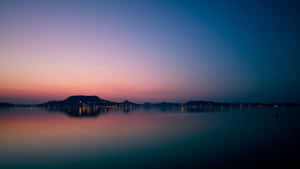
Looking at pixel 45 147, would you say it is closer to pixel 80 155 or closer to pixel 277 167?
pixel 80 155

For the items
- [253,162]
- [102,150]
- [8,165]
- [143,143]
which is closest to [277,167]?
[253,162]

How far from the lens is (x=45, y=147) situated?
15516mm

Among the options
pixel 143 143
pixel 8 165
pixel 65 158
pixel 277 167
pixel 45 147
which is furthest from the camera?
pixel 143 143

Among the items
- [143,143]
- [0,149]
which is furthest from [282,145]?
[0,149]

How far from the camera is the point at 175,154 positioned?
13.4 m

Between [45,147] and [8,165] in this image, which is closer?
[8,165]

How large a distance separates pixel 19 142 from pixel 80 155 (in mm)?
8097

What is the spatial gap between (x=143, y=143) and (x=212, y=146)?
19.1 feet

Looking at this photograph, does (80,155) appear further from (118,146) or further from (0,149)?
(0,149)

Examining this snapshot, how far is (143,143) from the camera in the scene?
17312 mm

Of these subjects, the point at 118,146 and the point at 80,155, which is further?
the point at 118,146

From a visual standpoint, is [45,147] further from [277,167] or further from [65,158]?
[277,167]

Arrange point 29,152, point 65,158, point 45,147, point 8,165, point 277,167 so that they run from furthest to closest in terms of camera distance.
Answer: point 45,147, point 29,152, point 65,158, point 8,165, point 277,167

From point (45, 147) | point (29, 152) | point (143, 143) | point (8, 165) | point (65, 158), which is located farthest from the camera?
point (143, 143)
